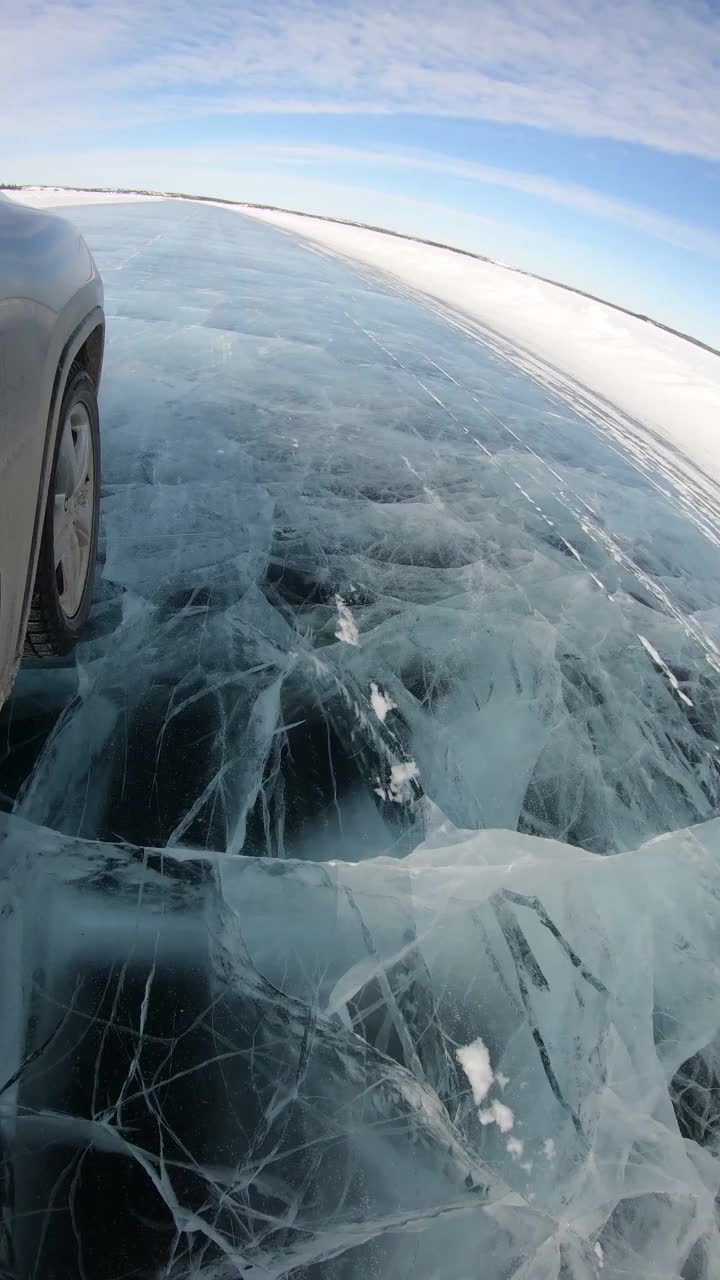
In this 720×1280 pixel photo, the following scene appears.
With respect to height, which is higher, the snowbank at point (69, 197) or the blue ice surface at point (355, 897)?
the snowbank at point (69, 197)

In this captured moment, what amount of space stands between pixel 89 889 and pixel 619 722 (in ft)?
4.67

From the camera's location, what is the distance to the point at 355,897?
1493 millimetres

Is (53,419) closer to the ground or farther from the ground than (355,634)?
farther from the ground

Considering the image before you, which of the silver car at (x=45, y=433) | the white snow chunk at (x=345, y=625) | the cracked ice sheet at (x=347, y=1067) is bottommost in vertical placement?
the cracked ice sheet at (x=347, y=1067)

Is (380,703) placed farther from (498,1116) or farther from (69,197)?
(69,197)

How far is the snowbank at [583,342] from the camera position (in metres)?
5.96

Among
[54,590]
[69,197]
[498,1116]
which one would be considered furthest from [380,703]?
[69,197]

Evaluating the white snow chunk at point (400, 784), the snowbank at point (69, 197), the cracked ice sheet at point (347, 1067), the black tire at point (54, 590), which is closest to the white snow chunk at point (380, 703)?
the white snow chunk at point (400, 784)

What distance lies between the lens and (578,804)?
184cm

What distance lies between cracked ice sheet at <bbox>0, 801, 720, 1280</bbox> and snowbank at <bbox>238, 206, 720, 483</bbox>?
167 inches

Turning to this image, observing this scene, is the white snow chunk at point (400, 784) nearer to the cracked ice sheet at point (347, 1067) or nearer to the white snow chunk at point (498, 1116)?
the cracked ice sheet at point (347, 1067)

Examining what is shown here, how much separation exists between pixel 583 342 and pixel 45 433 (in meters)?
7.43

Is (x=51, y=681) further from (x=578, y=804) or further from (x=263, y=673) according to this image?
(x=578, y=804)

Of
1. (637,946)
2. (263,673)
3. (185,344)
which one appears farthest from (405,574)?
(185,344)
